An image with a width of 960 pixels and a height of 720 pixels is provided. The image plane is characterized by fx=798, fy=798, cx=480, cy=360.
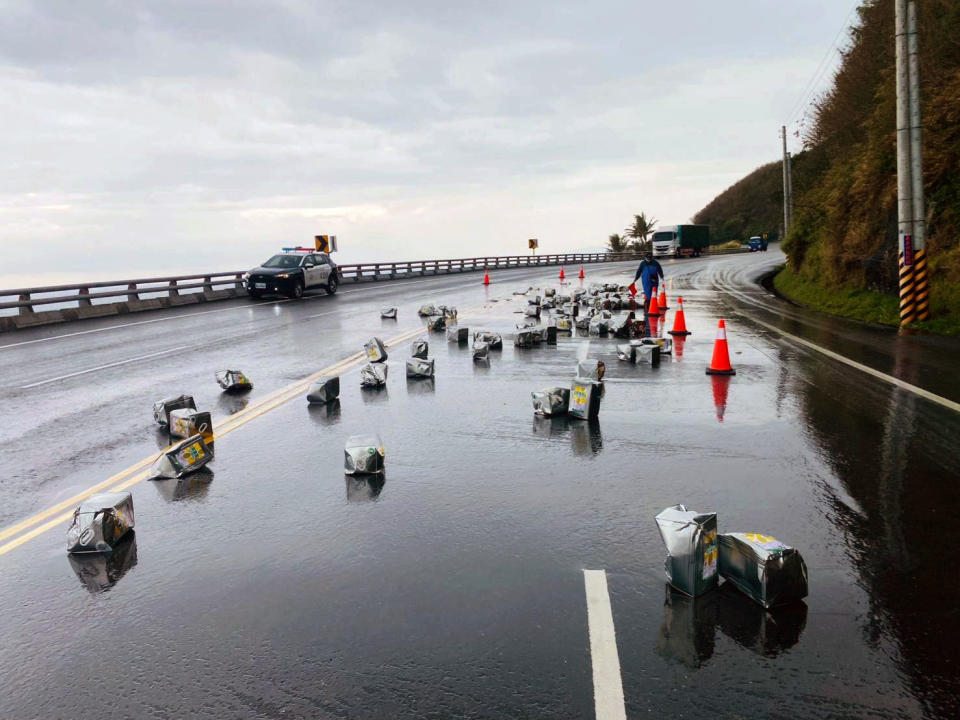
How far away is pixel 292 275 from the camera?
33.0 m

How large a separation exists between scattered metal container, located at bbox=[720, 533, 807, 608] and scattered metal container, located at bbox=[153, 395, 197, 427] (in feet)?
20.8

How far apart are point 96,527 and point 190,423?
2.81m

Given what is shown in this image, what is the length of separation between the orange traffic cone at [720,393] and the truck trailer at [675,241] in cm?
6874

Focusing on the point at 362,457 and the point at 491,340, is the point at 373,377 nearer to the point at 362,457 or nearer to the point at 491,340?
the point at 491,340

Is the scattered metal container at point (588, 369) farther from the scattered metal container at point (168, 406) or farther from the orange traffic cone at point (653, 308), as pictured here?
the orange traffic cone at point (653, 308)

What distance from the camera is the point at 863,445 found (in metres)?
7.32

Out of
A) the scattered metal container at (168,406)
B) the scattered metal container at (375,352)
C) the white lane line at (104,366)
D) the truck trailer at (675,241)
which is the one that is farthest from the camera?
the truck trailer at (675,241)

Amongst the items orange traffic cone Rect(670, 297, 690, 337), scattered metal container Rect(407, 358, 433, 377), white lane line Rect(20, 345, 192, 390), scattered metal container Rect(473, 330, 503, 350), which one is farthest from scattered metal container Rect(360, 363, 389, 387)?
orange traffic cone Rect(670, 297, 690, 337)

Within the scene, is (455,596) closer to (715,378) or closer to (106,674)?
(106,674)

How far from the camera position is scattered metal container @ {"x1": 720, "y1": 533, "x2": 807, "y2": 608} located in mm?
4129

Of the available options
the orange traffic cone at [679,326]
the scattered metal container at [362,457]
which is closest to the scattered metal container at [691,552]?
the scattered metal container at [362,457]

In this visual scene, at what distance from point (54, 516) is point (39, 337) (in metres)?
16.9

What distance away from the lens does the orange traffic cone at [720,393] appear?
9071 mm

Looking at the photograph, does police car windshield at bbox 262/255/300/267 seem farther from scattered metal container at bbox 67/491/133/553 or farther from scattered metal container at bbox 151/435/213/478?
scattered metal container at bbox 67/491/133/553
